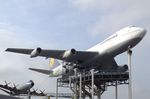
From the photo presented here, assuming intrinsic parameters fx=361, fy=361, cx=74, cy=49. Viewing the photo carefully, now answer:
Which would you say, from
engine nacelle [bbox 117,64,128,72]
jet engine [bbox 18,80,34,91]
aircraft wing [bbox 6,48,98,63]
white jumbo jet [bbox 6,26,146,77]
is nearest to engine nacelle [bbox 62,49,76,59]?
white jumbo jet [bbox 6,26,146,77]

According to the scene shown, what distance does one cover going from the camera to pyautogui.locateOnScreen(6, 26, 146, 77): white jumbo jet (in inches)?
2699

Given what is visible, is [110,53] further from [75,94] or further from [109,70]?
[75,94]

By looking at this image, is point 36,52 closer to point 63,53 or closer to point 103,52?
point 63,53

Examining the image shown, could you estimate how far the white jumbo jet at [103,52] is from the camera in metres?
68.6

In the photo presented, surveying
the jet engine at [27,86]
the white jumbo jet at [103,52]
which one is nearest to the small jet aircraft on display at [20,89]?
the jet engine at [27,86]

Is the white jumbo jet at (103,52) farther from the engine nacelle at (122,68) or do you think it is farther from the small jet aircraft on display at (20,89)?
the small jet aircraft on display at (20,89)

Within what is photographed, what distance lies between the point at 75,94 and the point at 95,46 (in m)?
17.8

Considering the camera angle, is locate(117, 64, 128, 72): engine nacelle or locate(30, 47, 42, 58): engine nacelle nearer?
locate(30, 47, 42, 58): engine nacelle

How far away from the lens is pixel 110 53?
72562 millimetres

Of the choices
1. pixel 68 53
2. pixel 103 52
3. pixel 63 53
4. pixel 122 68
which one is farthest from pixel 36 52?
pixel 122 68

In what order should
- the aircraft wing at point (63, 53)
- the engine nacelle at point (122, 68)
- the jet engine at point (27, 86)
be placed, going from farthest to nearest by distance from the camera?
the jet engine at point (27, 86) < the engine nacelle at point (122, 68) < the aircraft wing at point (63, 53)

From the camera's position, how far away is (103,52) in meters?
73.1

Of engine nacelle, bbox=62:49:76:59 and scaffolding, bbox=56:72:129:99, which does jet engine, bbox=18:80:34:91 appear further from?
engine nacelle, bbox=62:49:76:59

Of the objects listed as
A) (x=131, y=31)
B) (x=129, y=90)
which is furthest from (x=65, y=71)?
(x=131, y=31)
